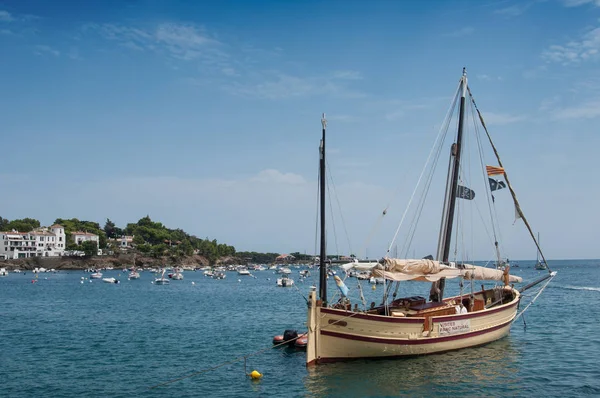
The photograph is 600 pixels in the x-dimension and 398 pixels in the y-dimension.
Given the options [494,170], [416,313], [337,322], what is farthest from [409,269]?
[494,170]

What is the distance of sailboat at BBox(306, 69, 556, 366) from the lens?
3012 centimetres

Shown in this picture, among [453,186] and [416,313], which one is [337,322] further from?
[453,186]

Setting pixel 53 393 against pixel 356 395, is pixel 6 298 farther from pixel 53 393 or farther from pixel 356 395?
pixel 356 395

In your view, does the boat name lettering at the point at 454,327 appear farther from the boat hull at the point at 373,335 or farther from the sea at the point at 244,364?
the sea at the point at 244,364

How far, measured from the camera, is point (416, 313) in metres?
32.2

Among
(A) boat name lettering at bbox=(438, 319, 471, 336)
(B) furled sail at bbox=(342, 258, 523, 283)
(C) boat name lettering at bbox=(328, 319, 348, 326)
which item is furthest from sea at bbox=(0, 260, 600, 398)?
(B) furled sail at bbox=(342, 258, 523, 283)

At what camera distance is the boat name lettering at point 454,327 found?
3219 centimetres

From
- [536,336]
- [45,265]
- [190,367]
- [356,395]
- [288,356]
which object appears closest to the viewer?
[356,395]

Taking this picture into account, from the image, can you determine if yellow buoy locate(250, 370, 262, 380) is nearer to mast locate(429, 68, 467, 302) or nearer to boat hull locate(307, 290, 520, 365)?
boat hull locate(307, 290, 520, 365)

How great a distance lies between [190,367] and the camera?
31859mm

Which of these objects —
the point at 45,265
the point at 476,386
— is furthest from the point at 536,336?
the point at 45,265

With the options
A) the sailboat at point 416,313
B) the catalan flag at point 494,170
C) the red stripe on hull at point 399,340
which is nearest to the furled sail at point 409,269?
the sailboat at point 416,313

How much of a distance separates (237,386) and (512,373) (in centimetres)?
1430

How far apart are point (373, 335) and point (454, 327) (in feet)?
18.4
